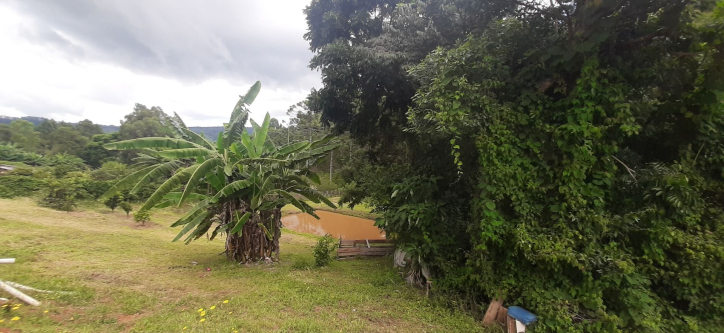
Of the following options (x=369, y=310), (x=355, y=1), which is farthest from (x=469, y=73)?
(x=355, y=1)

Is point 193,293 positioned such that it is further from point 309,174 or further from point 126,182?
point 309,174

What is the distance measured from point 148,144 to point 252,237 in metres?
2.71

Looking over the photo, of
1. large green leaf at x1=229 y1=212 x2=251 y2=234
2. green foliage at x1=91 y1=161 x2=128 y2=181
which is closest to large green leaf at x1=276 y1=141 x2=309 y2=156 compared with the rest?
large green leaf at x1=229 y1=212 x2=251 y2=234

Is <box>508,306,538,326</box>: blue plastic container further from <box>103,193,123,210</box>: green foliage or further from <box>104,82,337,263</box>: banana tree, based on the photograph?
<box>103,193,123,210</box>: green foliage

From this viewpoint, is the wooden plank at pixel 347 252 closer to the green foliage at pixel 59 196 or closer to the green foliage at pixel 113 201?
the green foliage at pixel 113 201

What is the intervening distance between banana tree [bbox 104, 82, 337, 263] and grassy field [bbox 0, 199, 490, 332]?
0.73 m

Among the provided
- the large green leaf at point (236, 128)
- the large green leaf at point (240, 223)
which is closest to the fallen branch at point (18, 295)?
the large green leaf at point (240, 223)

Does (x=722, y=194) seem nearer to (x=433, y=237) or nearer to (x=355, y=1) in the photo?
(x=433, y=237)

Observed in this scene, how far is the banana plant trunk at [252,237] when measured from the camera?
21.4 ft

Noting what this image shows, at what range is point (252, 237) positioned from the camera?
6.68 meters

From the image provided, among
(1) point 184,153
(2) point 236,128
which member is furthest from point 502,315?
(2) point 236,128

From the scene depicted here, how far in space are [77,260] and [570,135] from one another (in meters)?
8.41

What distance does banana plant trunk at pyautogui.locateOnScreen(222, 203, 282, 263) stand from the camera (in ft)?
21.4

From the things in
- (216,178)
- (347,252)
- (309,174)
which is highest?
(309,174)
